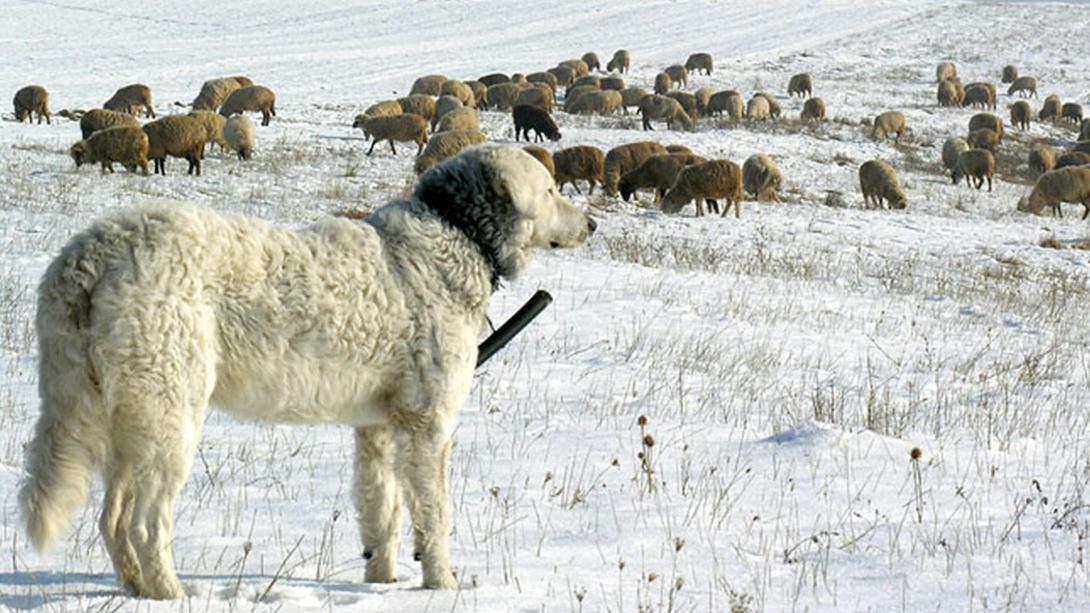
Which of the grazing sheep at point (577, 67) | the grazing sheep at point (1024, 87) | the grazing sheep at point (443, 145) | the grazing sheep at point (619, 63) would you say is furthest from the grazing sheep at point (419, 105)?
the grazing sheep at point (1024, 87)

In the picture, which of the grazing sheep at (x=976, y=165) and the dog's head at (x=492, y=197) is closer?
the dog's head at (x=492, y=197)

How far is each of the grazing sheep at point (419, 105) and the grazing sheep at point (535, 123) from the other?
3.20m

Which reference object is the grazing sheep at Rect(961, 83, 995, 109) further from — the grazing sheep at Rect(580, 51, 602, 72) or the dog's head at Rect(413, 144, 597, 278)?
the dog's head at Rect(413, 144, 597, 278)

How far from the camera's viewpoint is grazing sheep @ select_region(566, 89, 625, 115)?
→ 43125 mm

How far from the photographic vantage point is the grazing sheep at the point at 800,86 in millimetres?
49250

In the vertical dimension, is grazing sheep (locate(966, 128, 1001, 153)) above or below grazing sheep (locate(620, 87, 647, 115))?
below

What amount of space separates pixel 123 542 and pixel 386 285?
124cm

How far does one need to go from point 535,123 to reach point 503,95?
417 inches

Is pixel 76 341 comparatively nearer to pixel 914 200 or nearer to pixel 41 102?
pixel 914 200

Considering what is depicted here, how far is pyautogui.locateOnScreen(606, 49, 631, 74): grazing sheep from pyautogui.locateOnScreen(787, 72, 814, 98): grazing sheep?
9080 mm

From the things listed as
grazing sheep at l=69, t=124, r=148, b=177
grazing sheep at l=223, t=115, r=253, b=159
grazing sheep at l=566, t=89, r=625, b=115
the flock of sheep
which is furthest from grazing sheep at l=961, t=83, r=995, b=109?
grazing sheep at l=69, t=124, r=148, b=177

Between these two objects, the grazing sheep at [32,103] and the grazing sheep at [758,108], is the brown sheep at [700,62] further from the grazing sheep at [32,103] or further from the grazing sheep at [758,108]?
the grazing sheep at [32,103]

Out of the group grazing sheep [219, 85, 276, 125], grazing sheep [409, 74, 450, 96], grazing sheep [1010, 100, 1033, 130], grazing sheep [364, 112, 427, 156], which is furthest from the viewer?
grazing sheep [1010, 100, 1033, 130]

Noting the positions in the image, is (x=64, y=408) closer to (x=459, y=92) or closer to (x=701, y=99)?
(x=459, y=92)
